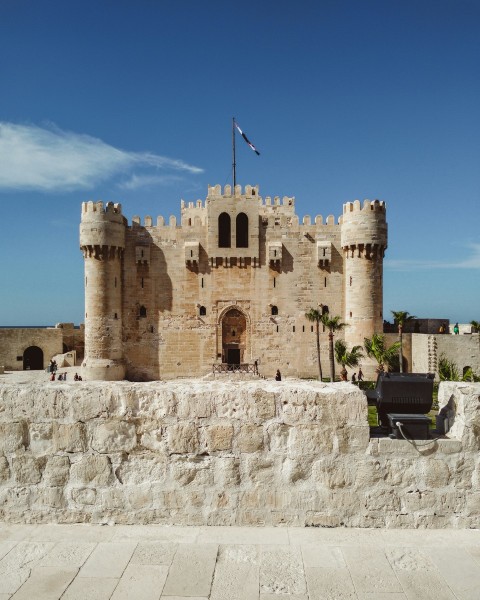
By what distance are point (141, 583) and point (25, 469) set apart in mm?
1404

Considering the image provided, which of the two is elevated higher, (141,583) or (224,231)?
(224,231)

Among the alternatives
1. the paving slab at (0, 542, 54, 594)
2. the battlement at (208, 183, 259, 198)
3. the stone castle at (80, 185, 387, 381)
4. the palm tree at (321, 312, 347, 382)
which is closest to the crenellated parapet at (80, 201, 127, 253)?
the stone castle at (80, 185, 387, 381)

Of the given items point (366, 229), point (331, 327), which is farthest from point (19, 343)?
point (366, 229)

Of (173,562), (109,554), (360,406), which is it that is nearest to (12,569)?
(109,554)

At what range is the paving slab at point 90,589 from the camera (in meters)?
2.61

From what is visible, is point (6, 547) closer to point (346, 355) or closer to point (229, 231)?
point (346, 355)

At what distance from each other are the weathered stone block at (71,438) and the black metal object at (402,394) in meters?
2.26

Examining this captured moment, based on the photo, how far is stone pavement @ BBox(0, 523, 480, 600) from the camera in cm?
264

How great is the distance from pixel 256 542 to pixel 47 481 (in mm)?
1615

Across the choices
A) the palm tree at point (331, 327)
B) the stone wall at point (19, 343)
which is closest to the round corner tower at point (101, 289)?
the stone wall at point (19, 343)

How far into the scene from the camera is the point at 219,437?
351 cm

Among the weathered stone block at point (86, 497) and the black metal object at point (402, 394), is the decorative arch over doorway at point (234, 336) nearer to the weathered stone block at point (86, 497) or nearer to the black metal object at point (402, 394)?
the black metal object at point (402, 394)

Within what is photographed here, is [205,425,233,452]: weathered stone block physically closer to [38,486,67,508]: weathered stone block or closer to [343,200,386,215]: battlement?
[38,486,67,508]: weathered stone block

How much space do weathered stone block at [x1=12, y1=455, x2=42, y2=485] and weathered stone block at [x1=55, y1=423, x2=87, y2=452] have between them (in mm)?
228
